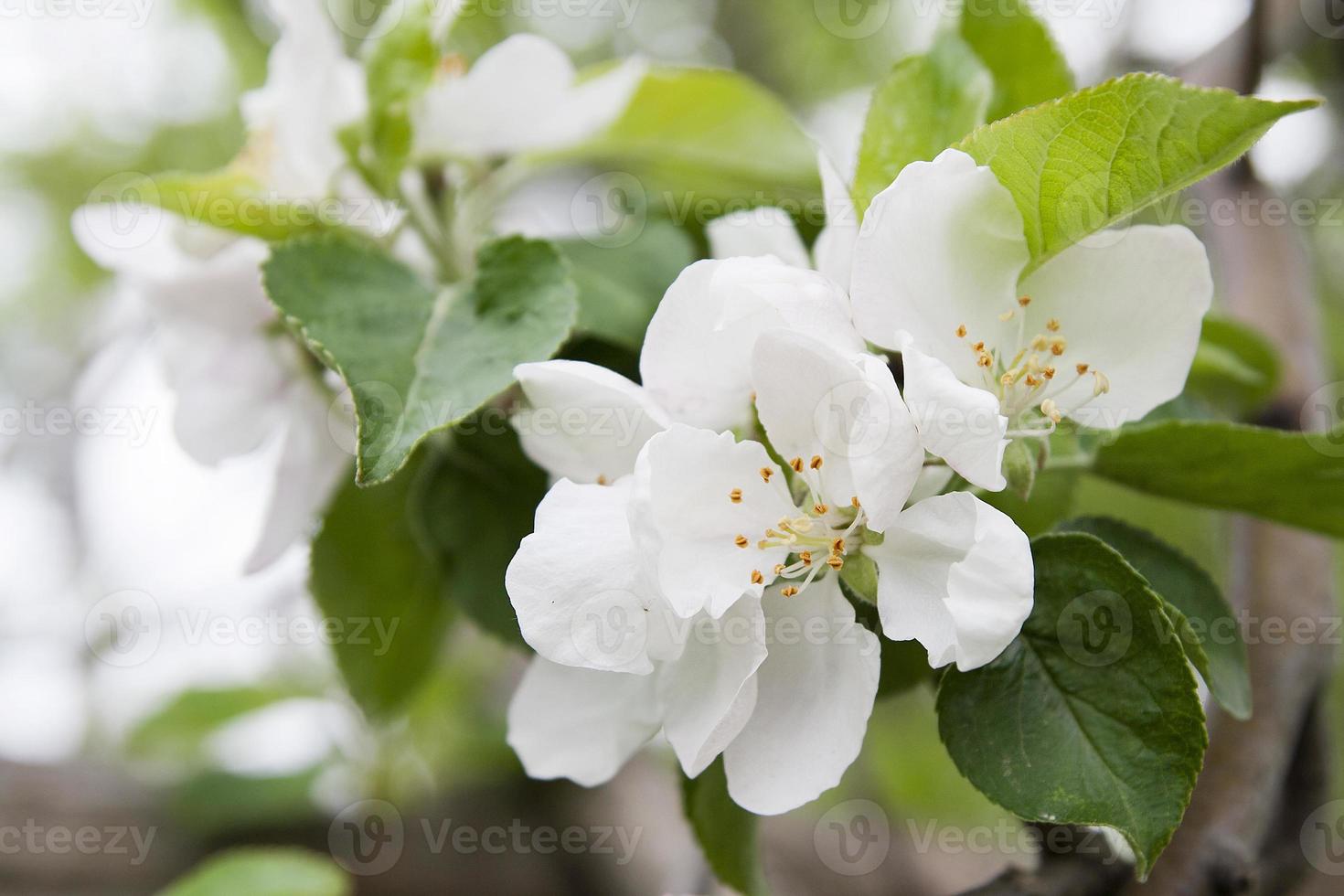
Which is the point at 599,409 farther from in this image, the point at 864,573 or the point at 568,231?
the point at 568,231

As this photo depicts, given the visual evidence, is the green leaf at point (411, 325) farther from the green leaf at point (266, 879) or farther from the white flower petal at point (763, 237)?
the green leaf at point (266, 879)

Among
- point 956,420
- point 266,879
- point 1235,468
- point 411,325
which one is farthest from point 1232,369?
point 266,879

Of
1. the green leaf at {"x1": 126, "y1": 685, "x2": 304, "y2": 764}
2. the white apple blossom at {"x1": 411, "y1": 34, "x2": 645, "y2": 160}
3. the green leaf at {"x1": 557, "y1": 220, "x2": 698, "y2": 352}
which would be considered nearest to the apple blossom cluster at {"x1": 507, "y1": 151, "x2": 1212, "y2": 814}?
the green leaf at {"x1": 557, "y1": 220, "x2": 698, "y2": 352}

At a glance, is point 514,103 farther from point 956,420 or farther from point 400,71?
point 956,420

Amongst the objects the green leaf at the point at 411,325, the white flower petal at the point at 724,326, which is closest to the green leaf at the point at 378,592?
the green leaf at the point at 411,325

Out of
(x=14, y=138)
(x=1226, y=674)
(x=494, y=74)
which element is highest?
(x=494, y=74)

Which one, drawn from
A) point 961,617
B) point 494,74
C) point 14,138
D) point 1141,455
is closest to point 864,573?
point 961,617
